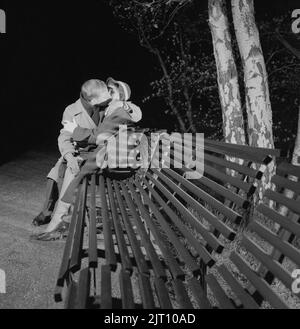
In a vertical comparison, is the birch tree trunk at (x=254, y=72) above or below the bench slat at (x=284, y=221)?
above

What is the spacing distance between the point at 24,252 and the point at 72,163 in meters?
1.02

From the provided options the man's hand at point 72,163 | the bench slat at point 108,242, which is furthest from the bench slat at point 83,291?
the man's hand at point 72,163

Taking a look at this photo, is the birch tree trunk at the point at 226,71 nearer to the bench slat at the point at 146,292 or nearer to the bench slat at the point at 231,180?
the bench slat at the point at 231,180

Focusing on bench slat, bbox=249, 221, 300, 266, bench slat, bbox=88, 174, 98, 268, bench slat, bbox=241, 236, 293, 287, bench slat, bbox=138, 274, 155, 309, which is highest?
bench slat, bbox=249, 221, 300, 266

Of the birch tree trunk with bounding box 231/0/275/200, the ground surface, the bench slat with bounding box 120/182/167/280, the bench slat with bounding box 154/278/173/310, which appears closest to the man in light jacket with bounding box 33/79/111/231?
the ground surface

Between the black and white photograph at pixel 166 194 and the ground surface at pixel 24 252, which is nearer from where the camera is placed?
the black and white photograph at pixel 166 194

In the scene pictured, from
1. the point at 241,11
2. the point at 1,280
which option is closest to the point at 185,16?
the point at 241,11

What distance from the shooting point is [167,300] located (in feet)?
6.01

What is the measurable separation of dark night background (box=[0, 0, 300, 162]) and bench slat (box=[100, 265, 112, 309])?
13.1 meters

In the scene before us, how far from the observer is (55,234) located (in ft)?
14.0

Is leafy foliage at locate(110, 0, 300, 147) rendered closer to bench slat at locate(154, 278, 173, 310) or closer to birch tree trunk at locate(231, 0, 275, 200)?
birch tree trunk at locate(231, 0, 275, 200)

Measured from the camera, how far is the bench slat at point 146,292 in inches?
71.1

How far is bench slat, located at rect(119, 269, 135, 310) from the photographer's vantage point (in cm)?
181

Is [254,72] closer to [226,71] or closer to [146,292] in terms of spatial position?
[226,71]
